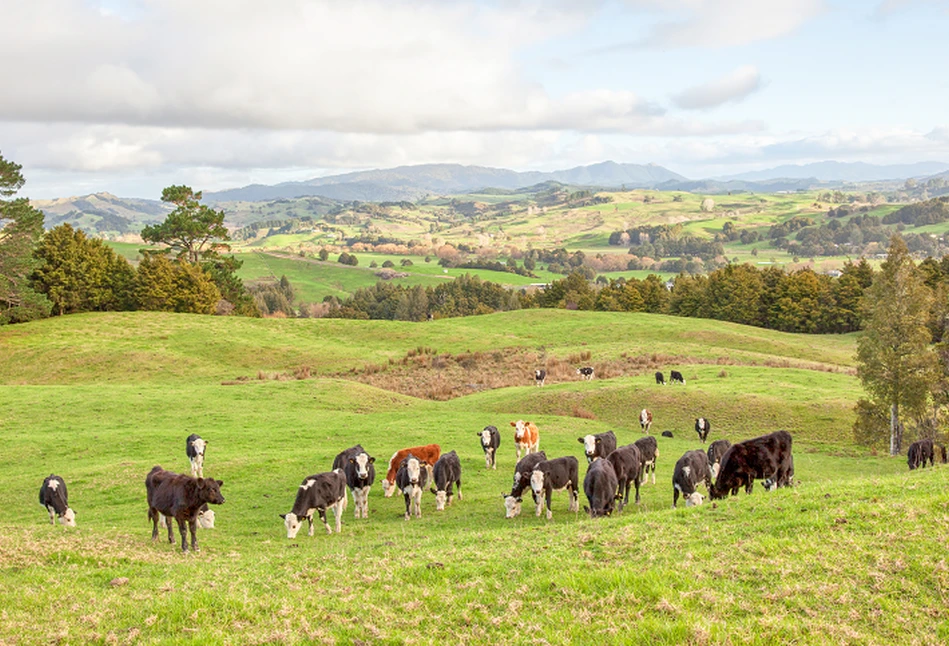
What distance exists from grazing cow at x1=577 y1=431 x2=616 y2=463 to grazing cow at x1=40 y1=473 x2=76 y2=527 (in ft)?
52.8

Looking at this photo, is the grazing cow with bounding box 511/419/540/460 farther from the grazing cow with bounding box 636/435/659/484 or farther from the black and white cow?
the black and white cow

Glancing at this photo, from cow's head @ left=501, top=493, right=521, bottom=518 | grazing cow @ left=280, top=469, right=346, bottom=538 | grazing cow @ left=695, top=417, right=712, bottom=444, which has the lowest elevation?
grazing cow @ left=695, top=417, right=712, bottom=444

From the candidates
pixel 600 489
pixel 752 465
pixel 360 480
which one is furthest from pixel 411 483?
pixel 752 465

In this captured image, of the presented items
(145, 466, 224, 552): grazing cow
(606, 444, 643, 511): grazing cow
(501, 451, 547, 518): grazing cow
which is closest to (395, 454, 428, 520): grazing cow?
(501, 451, 547, 518): grazing cow

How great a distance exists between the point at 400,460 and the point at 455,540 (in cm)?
868

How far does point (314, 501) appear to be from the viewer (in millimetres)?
17469

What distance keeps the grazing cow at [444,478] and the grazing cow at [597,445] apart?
4643mm

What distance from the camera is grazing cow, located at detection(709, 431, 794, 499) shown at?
1788cm

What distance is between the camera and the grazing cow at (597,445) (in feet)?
74.8

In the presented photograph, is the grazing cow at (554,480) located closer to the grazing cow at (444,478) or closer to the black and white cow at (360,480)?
the grazing cow at (444,478)

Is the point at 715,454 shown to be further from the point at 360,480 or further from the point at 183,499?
the point at 183,499

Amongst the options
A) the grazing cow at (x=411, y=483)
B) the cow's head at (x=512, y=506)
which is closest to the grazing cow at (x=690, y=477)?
the cow's head at (x=512, y=506)

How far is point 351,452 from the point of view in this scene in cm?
2150

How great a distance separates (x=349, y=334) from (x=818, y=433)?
4595cm
